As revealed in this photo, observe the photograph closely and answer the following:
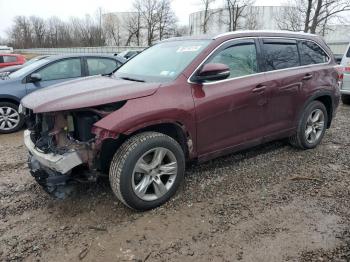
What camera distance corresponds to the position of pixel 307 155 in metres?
5.05

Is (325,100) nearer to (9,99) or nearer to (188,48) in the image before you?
(188,48)

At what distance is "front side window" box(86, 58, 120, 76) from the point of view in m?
7.58

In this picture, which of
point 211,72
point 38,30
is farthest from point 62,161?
point 38,30

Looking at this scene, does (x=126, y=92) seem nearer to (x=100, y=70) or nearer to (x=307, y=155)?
(x=307, y=155)

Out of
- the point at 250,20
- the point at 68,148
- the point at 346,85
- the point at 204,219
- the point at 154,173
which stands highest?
the point at 250,20

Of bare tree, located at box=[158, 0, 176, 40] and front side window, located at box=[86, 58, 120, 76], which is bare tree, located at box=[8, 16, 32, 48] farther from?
front side window, located at box=[86, 58, 120, 76]

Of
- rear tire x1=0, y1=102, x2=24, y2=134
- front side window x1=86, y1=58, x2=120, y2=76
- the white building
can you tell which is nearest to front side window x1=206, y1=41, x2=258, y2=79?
front side window x1=86, y1=58, x2=120, y2=76

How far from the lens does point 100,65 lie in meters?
7.72

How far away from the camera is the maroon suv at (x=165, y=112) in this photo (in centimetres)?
318

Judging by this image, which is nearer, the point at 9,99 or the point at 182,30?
the point at 9,99

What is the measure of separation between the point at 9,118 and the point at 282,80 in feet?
17.6

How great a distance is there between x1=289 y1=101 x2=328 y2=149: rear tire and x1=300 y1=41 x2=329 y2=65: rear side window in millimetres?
629

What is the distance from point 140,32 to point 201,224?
62.1m

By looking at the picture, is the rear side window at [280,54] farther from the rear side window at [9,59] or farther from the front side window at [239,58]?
the rear side window at [9,59]
